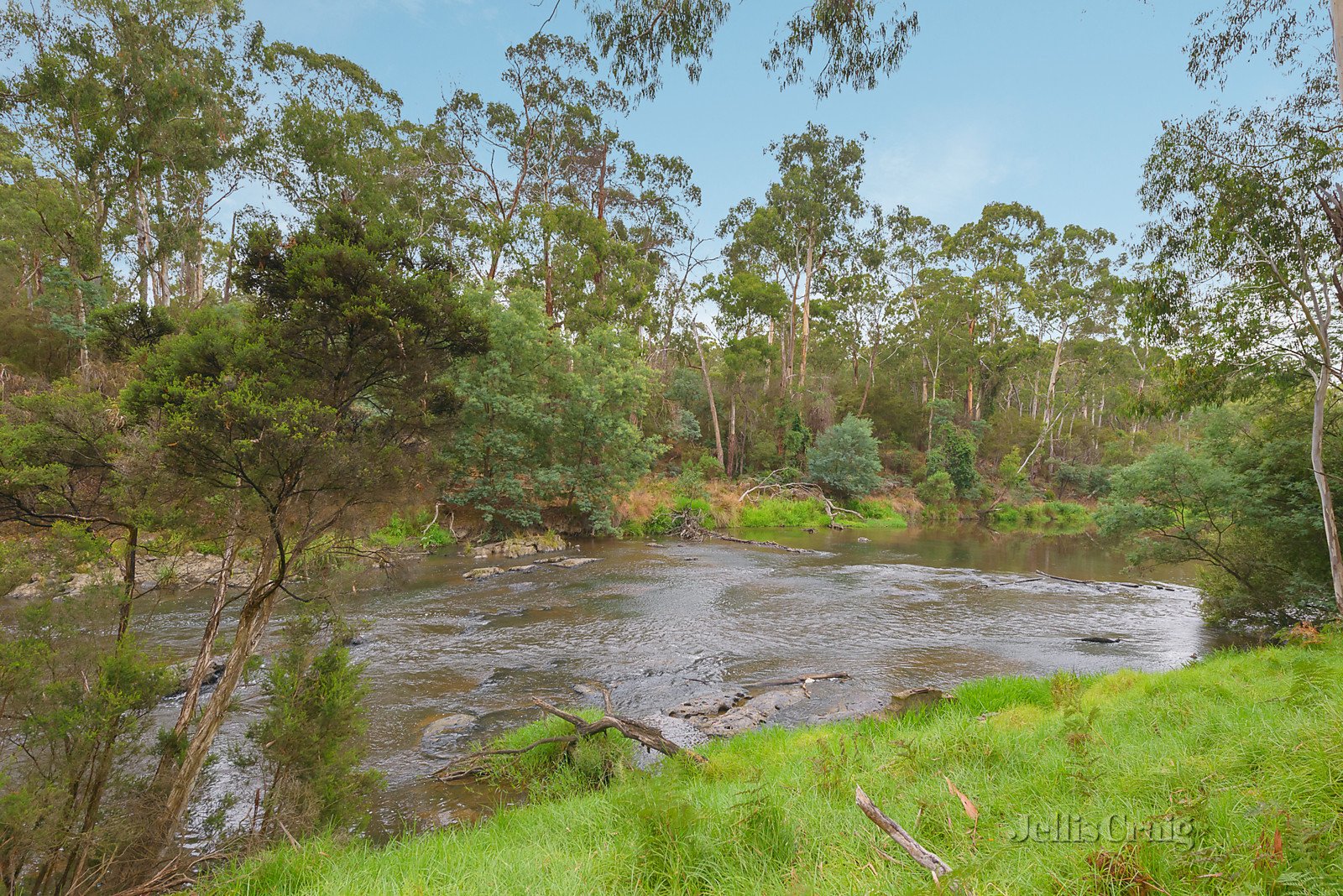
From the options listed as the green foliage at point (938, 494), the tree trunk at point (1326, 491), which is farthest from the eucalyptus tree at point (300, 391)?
the green foliage at point (938, 494)

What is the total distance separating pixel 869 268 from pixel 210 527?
1595 inches

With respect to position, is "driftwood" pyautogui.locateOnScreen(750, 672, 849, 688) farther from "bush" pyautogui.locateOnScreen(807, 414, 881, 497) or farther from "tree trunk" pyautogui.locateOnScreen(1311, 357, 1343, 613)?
"bush" pyautogui.locateOnScreen(807, 414, 881, 497)

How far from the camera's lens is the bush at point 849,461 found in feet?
101

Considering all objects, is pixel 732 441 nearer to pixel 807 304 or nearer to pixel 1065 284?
pixel 807 304

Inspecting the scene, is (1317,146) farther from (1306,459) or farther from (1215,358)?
(1306,459)

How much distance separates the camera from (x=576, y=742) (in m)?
5.48

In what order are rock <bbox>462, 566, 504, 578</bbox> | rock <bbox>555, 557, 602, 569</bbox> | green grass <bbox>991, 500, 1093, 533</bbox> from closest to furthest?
1. rock <bbox>462, 566, 504, 578</bbox>
2. rock <bbox>555, 557, 602, 569</bbox>
3. green grass <bbox>991, 500, 1093, 533</bbox>

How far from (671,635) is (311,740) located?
693 cm

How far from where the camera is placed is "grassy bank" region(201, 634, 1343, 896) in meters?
2.09

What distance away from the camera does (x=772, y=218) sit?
35281 mm

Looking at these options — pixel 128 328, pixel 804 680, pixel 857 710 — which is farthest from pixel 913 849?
pixel 128 328

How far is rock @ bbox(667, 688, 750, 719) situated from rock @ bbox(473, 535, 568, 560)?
38.0 feet

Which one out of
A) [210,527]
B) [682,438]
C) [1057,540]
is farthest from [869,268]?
[210,527]

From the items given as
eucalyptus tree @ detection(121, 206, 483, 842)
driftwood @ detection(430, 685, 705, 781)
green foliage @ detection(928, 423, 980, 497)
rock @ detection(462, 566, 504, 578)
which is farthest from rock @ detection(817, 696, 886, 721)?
green foliage @ detection(928, 423, 980, 497)
